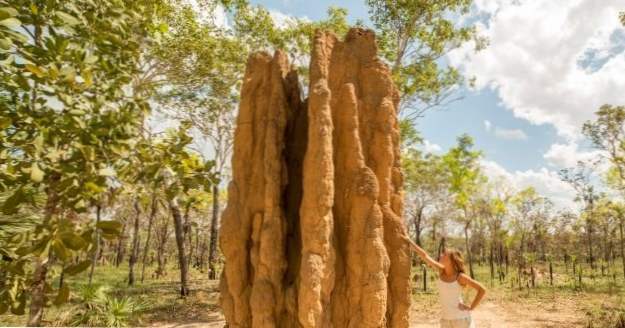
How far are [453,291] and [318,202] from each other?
2.16 m

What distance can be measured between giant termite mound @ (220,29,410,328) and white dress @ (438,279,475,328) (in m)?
0.47

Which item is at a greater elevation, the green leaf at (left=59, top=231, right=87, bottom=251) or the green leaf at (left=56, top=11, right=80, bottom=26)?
the green leaf at (left=56, top=11, right=80, bottom=26)

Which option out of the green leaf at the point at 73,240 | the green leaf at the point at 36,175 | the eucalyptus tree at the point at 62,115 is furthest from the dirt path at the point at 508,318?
the green leaf at the point at 36,175

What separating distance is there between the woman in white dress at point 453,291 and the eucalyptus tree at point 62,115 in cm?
435

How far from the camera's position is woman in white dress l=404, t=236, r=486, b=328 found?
5.23 meters

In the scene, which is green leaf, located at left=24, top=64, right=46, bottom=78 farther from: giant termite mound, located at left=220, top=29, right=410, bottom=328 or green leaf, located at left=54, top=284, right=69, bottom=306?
giant termite mound, located at left=220, top=29, right=410, bottom=328

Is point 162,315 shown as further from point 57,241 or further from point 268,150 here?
point 57,241

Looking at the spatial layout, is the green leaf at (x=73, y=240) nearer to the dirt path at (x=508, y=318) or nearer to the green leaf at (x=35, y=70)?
the green leaf at (x=35, y=70)

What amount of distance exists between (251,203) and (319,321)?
1.71 meters

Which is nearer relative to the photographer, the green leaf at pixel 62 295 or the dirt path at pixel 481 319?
the green leaf at pixel 62 295

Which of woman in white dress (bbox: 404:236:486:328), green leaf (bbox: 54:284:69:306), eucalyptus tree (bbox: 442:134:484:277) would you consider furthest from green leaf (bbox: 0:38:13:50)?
eucalyptus tree (bbox: 442:134:484:277)

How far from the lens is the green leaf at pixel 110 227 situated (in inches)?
61.8

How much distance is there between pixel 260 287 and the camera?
4.87 meters

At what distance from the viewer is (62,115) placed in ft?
5.54
